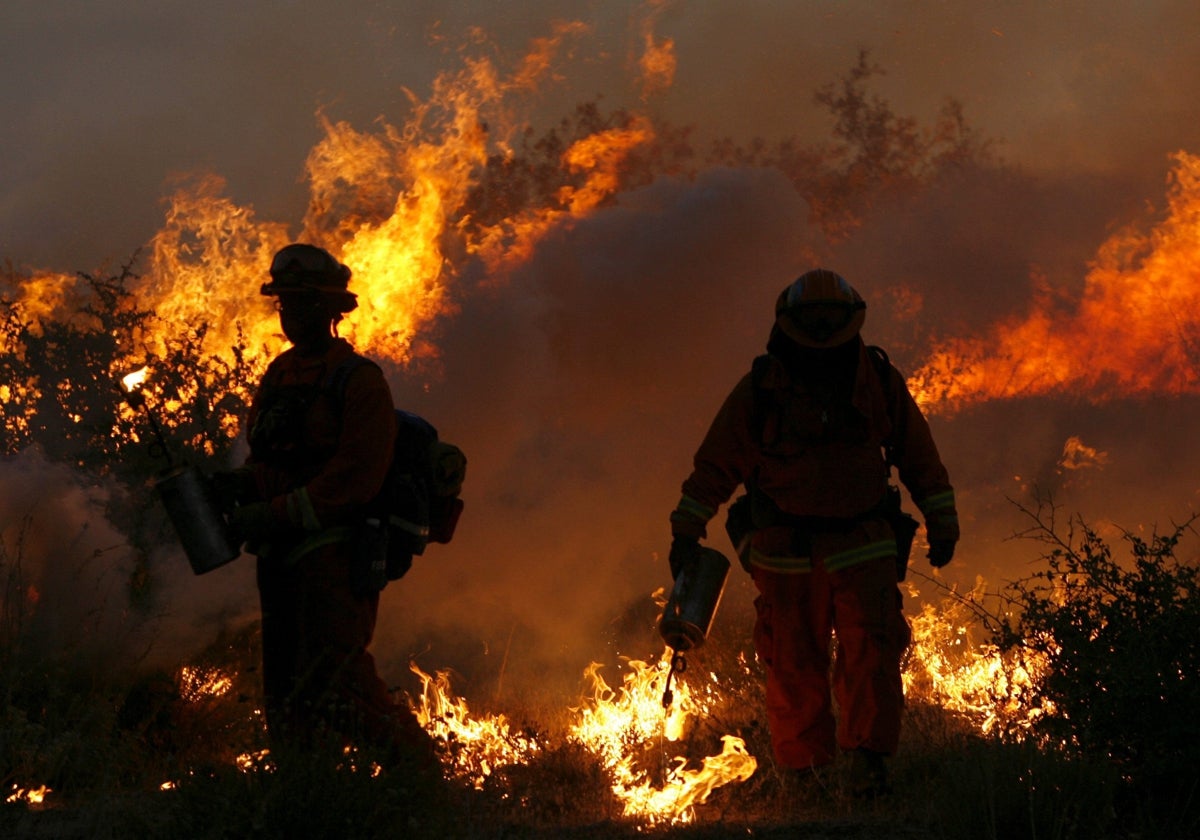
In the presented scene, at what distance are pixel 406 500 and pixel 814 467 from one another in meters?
1.65

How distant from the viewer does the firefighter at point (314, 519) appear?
4.99m

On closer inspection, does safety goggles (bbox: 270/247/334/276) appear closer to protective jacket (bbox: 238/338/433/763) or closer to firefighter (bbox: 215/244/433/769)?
firefighter (bbox: 215/244/433/769)

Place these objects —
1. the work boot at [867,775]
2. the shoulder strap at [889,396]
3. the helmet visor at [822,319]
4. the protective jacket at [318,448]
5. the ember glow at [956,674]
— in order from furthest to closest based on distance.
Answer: the ember glow at [956,674]
the shoulder strap at [889,396]
the helmet visor at [822,319]
the work boot at [867,775]
the protective jacket at [318,448]

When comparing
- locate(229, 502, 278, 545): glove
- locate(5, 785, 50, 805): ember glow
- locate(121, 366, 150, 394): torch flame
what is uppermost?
locate(121, 366, 150, 394): torch flame

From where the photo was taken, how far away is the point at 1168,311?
16953 millimetres

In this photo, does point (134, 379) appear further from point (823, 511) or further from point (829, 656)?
point (829, 656)

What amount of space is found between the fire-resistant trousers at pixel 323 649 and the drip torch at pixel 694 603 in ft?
3.86

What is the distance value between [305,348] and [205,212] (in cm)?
1017

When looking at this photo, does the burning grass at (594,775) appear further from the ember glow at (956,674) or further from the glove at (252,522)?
the glove at (252,522)

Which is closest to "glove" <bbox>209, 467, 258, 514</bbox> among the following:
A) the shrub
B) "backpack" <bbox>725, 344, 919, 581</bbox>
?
"backpack" <bbox>725, 344, 919, 581</bbox>

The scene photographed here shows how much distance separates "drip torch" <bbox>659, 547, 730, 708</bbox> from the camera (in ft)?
18.4

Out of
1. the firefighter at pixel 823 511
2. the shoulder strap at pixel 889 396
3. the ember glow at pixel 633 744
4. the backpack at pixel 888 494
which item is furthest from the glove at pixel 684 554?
the shoulder strap at pixel 889 396

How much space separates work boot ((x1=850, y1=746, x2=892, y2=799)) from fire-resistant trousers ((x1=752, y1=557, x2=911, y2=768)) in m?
0.05

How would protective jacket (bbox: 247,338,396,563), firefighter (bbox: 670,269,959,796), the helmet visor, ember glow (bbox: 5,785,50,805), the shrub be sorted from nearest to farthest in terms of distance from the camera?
ember glow (bbox: 5,785,50,805) → the shrub → protective jacket (bbox: 247,338,396,563) → firefighter (bbox: 670,269,959,796) → the helmet visor
